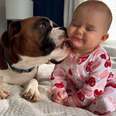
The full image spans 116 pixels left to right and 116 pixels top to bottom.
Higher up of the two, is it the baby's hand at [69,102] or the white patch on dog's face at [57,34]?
the white patch on dog's face at [57,34]

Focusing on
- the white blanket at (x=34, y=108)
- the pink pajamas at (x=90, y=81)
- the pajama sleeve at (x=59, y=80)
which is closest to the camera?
the white blanket at (x=34, y=108)

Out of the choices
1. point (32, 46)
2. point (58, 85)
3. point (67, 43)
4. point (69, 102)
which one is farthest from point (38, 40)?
point (69, 102)

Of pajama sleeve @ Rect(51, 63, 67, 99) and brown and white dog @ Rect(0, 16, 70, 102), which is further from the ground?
brown and white dog @ Rect(0, 16, 70, 102)

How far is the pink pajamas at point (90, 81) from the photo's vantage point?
953 mm

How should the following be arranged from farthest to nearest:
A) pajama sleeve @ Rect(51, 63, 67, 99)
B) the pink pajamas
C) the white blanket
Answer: pajama sleeve @ Rect(51, 63, 67, 99)
the pink pajamas
the white blanket

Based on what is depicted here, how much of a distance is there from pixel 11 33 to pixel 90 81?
0.54m

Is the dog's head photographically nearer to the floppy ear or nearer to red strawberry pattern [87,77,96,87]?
the floppy ear

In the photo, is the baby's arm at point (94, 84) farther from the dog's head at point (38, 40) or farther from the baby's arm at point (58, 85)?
the dog's head at point (38, 40)

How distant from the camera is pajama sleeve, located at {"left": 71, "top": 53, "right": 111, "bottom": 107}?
37.6 inches

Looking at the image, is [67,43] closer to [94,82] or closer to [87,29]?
[87,29]

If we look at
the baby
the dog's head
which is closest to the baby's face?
the baby

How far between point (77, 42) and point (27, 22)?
318 mm

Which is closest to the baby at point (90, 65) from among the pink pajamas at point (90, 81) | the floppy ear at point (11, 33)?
the pink pajamas at point (90, 81)

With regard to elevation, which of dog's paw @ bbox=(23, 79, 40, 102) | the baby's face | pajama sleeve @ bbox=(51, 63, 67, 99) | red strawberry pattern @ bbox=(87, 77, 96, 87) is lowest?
dog's paw @ bbox=(23, 79, 40, 102)
